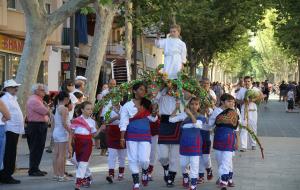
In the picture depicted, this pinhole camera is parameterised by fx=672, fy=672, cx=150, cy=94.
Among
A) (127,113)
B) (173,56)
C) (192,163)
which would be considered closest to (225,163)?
(192,163)

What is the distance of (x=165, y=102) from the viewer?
37.6 feet

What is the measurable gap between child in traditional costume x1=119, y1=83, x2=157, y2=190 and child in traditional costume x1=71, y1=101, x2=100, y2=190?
62 centimetres

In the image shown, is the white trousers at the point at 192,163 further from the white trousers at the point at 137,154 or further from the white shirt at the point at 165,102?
the white shirt at the point at 165,102

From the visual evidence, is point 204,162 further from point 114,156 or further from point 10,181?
point 10,181

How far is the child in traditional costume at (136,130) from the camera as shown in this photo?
34.7 feet

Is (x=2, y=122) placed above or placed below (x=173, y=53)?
below

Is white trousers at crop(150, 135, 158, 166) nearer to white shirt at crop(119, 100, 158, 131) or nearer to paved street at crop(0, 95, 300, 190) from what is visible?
paved street at crop(0, 95, 300, 190)

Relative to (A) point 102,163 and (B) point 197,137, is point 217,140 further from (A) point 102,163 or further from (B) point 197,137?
(A) point 102,163

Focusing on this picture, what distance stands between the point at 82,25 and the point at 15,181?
102ft

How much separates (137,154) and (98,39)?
434 inches

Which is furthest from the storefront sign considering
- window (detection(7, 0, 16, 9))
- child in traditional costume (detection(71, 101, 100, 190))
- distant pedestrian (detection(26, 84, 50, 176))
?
child in traditional costume (detection(71, 101, 100, 190))

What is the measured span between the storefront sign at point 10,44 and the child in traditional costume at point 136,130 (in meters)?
19.8

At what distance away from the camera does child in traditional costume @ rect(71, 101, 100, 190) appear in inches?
423

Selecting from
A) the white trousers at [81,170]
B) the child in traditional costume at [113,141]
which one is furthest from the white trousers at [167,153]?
the white trousers at [81,170]
